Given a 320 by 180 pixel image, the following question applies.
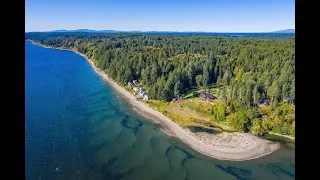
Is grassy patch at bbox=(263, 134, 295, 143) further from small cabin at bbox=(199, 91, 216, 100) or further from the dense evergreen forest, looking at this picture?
small cabin at bbox=(199, 91, 216, 100)

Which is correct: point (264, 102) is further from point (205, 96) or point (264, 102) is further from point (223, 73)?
point (223, 73)

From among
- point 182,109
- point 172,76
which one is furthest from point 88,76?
point 182,109

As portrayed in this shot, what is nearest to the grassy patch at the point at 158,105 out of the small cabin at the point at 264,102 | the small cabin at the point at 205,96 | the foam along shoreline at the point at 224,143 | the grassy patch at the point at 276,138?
the foam along shoreline at the point at 224,143

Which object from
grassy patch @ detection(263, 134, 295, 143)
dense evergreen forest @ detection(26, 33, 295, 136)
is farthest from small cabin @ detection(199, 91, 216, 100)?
grassy patch @ detection(263, 134, 295, 143)

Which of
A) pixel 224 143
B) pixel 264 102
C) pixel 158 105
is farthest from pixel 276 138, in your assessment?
pixel 158 105

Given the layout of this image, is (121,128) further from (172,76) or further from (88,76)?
(88,76)

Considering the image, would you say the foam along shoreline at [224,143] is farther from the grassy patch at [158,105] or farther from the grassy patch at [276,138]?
the grassy patch at [158,105]
